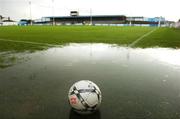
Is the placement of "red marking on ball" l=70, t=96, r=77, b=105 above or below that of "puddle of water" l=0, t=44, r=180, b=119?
above

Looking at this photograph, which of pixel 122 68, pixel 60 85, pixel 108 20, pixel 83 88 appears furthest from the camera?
pixel 108 20

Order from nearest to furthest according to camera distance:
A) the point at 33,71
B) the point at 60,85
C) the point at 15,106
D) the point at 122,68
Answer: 1. the point at 15,106
2. the point at 60,85
3. the point at 33,71
4. the point at 122,68

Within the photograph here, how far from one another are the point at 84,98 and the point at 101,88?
6.79ft

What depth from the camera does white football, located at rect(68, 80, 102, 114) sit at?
400cm

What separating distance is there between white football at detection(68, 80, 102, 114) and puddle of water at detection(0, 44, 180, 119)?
212 millimetres

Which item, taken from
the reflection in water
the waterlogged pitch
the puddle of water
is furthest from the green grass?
the reflection in water

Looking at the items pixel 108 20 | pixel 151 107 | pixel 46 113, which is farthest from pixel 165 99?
pixel 108 20

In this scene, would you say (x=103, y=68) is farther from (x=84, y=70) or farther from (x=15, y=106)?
(x=15, y=106)

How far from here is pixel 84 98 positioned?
3988 mm

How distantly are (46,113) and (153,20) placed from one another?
147418 millimetres

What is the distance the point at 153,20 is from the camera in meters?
144

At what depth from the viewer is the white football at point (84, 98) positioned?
400 centimetres

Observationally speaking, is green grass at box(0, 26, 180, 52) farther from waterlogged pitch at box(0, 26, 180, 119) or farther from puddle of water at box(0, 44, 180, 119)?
puddle of water at box(0, 44, 180, 119)

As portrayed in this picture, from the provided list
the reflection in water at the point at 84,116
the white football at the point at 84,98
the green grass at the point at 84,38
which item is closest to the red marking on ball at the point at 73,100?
the white football at the point at 84,98
